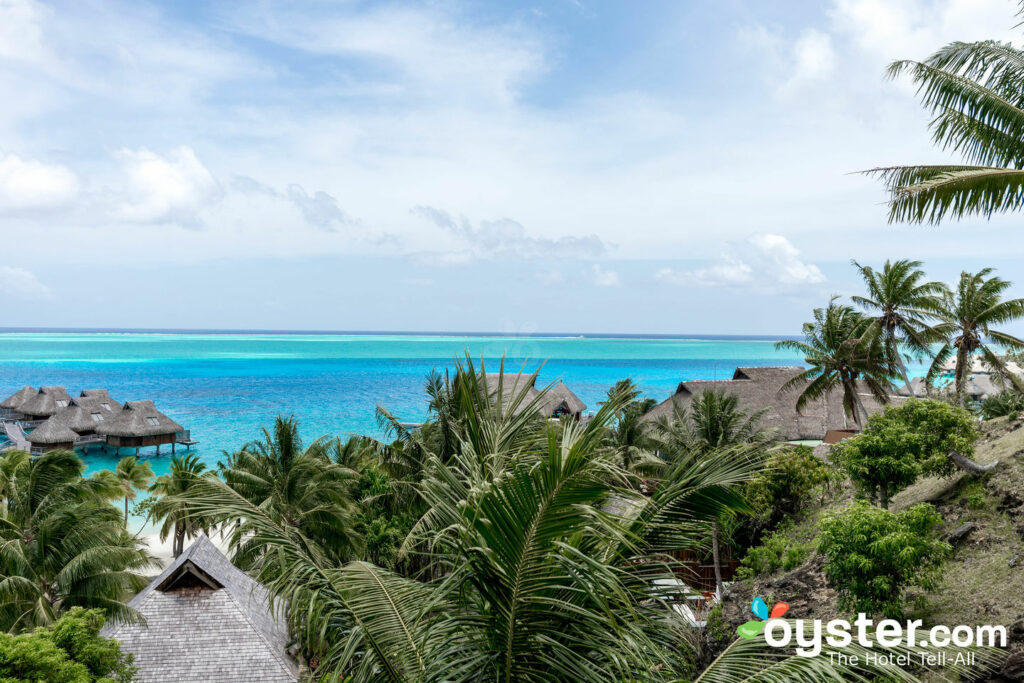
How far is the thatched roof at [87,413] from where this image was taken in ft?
161

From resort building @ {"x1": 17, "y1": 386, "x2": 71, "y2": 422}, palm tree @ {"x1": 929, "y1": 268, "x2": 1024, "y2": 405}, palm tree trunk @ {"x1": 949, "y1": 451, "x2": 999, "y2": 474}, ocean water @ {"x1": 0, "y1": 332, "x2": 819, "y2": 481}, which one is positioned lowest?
ocean water @ {"x1": 0, "y1": 332, "x2": 819, "y2": 481}

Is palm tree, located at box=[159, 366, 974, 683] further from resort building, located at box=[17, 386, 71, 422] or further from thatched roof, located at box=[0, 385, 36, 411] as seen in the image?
thatched roof, located at box=[0, 385, 36, 411]

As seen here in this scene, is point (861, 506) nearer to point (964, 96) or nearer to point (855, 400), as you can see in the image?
point (964, 96)

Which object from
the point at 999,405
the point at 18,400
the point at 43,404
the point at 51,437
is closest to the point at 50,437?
the point at 51,437

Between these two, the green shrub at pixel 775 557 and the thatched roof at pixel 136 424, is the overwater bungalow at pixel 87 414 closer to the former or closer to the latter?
the thatched roof at pixel 136 424

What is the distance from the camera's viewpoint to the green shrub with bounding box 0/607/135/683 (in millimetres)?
7131

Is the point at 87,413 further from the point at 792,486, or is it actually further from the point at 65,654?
the point at 792,486

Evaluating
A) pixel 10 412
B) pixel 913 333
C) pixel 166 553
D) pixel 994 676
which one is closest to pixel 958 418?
pixel 994 676

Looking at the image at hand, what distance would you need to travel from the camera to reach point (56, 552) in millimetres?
14227

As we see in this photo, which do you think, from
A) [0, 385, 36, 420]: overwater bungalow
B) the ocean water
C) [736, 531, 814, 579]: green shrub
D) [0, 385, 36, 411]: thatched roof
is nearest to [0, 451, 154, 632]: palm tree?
[736, 531, 814, 579]: green shrub

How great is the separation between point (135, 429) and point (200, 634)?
39.1m

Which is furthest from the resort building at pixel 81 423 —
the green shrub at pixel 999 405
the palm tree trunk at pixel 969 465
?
the green shrub at pixel 999 405

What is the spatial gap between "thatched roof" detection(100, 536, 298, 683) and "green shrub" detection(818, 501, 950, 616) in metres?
11.1

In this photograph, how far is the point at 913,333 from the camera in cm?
2561
